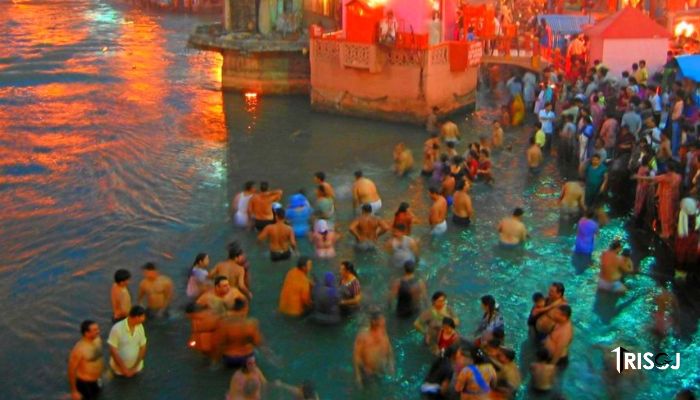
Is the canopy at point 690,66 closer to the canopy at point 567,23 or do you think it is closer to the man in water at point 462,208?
the man in water at point 462,208

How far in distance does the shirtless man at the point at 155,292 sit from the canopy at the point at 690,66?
11.2m

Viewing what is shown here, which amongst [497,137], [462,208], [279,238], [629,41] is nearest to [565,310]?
[279,238]

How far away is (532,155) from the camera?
55.9ft

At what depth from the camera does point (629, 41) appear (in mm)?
19797

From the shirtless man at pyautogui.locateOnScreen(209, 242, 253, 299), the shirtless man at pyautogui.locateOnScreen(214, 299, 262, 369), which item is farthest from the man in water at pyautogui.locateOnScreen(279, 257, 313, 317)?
the shirtless man at pyautogui.locateOnScreen(214, 299, 262, 369)

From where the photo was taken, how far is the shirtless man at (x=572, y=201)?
14.2 metres

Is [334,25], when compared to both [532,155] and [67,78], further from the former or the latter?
[532,155]

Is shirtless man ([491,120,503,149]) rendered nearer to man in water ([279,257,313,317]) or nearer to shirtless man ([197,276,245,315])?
man in water ([279,257,313,317])

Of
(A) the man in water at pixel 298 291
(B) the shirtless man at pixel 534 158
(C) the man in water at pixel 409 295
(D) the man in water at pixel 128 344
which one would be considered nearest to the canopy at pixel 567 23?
(B) the shirtless man at pixel 534 158

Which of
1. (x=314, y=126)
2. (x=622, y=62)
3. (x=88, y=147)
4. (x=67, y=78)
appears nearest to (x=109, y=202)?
(x=88, y=147)

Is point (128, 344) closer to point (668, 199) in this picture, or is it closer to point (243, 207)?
point (243, 207)

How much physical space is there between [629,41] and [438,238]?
9299 mm

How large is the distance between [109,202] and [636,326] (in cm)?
1047

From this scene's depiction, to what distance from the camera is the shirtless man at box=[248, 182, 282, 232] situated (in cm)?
1349
